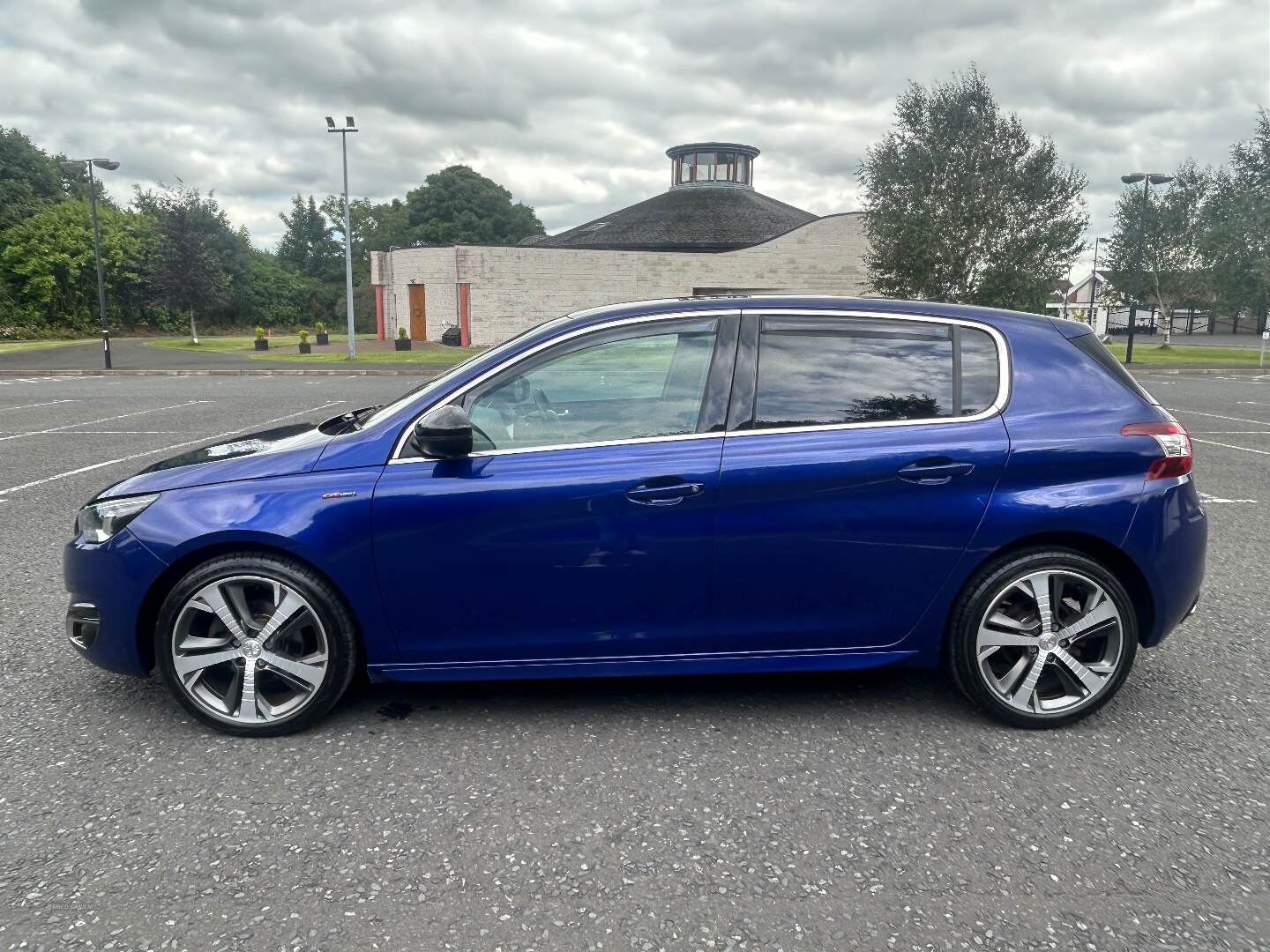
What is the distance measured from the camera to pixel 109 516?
3.36 metres

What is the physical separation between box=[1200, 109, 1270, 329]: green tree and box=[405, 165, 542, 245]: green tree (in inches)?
2186

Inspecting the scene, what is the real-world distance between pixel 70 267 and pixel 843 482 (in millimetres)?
57417

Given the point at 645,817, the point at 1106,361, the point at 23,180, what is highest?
the point at 23,180

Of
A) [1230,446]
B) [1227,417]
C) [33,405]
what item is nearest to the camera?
[1230,446]

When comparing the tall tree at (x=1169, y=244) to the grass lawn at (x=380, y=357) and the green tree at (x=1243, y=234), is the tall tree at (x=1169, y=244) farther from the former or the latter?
the grass lawn at (x=380, y=357)

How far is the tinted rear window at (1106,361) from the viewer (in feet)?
11.6

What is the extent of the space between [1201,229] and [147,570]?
50.5m

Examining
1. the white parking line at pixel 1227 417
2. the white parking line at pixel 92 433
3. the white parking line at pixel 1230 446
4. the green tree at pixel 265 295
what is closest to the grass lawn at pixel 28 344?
the green tree at pixel 265 295

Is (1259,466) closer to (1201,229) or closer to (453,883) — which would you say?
(453,883)

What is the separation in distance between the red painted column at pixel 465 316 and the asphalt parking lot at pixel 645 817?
38238mm

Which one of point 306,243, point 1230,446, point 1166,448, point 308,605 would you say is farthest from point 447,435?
point 306,243

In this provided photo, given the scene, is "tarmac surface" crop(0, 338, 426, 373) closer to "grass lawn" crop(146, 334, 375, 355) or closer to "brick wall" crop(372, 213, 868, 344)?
"grass lawn" crop(146, 334, 375, 355)

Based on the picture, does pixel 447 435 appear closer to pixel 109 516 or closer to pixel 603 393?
pixel 603 393

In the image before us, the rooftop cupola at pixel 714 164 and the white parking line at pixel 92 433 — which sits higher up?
the rooftop cupola at pixel 714 164
